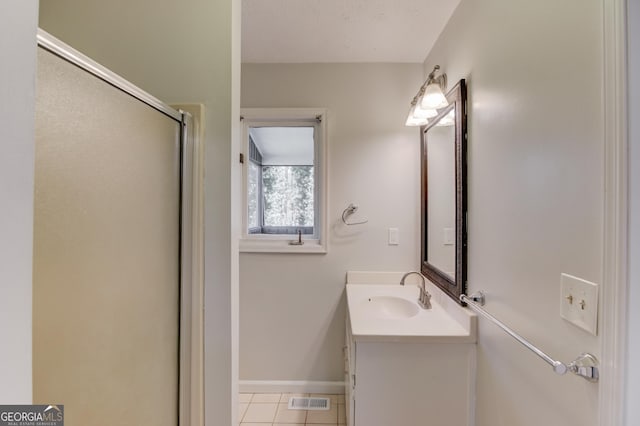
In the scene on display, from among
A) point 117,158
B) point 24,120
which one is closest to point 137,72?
point 117,158

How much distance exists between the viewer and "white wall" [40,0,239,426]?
1.02 metres

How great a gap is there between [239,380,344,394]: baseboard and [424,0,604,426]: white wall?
3.52 ft

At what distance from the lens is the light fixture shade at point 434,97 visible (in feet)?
4.55

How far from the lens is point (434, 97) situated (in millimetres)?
1395

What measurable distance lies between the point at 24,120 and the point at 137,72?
845 mm

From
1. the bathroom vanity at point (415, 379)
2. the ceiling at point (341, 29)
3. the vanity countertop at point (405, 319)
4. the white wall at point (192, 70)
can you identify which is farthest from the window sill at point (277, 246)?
the ceiling at point (341, 29)

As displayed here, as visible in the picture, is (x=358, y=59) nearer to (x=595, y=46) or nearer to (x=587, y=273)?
(x=595, y=46)

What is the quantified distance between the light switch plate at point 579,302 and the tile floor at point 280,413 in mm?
1539

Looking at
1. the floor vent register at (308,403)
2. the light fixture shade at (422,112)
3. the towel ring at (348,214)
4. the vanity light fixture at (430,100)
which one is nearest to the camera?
the vanity light fixture at (430,100)

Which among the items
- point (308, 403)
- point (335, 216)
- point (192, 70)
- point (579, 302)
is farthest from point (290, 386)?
point (192, 70)

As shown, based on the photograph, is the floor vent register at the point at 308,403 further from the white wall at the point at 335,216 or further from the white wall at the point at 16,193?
the white wall at the point at 16,193

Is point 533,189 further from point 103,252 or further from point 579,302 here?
point 103,252

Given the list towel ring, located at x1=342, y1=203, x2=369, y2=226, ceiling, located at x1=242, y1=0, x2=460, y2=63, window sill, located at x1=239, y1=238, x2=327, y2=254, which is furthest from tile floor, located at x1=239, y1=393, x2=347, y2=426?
ceiling, located at x1=242, y1=0, x2=460, y2=63

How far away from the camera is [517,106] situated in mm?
912
